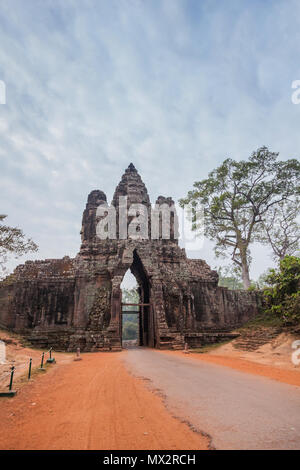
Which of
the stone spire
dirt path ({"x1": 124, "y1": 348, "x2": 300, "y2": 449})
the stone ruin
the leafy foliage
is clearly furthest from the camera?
the stone spire

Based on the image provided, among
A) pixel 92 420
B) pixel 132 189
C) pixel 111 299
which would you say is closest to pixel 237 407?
pixel 92 420

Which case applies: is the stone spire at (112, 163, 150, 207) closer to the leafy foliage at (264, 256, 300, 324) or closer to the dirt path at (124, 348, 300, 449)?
the leafy foliage at (264, 256, 300, 324)

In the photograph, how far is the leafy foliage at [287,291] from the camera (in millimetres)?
13375

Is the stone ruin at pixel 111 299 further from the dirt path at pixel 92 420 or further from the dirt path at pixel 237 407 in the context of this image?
the dirt path at pixel 92 420

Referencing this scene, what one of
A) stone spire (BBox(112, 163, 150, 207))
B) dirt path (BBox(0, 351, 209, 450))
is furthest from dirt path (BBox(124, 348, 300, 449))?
stone spire (BBox(112, 163, 150, 207))

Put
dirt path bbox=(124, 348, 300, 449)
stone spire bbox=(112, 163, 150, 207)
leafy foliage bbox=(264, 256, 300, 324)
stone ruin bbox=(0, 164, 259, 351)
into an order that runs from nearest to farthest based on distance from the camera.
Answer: dirt path bbox=(124, 348, 300, 449)
leafy foliage bbox=(264, 256, 300, 324)
stone ruin bbox=(0, 164, 259, 351)
stone spire bbox=(112, 163, 150, 207)

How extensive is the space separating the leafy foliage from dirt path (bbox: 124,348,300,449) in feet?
22.4

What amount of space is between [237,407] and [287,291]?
11.9 metres

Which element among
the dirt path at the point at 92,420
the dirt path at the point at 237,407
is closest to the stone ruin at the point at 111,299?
the dirt path at the point at 237,407

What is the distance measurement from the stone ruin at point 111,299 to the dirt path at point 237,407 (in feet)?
31.8

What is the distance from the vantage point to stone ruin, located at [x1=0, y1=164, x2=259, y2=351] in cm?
1667

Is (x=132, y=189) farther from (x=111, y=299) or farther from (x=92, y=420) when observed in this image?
(x=92, y=420)

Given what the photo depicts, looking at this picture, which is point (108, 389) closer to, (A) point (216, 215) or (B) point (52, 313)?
(B) point (52, 313)
